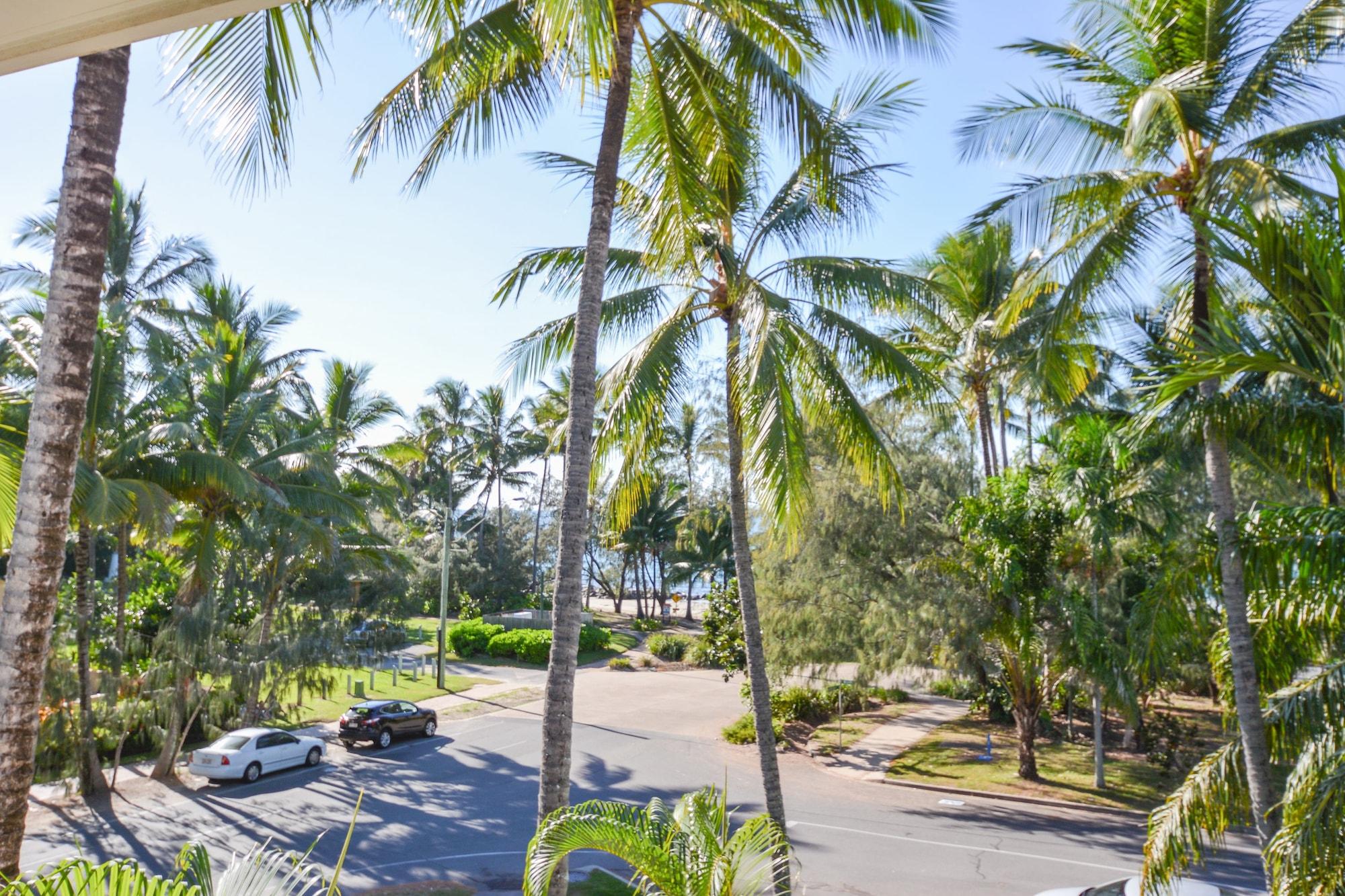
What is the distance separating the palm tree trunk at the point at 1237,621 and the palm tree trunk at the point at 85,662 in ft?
58.4

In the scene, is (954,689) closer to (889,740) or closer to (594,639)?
(889,740)

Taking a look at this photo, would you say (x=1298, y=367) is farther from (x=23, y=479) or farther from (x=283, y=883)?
(x=23, y=479)

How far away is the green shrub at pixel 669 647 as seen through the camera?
39719 mm

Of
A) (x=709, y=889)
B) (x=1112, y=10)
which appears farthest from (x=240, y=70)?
(x=1112, y=10)

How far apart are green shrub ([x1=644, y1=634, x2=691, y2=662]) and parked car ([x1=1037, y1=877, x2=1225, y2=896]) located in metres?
30.6

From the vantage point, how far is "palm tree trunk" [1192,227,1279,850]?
7.78m

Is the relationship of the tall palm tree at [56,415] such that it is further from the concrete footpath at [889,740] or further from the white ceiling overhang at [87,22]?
the concrete footpath at [889,740]

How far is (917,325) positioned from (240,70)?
19.6 meters

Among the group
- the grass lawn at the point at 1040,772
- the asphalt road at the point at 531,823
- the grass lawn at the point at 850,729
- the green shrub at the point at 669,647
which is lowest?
the asphalt road at the point at 531,823

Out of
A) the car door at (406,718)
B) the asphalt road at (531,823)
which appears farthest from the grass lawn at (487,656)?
the asphalt road at (531,823)

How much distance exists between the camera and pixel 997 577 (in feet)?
55.1

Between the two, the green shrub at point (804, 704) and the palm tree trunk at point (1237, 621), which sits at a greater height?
the palm tree trunk at point (1237, 621)

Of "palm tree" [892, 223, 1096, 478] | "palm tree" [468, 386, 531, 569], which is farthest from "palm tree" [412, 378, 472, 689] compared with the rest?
"palm tree" [892, 223, 1096, 478]

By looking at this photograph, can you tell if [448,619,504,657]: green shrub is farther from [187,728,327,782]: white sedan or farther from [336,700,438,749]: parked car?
[187,728,327,782]: white sedan
